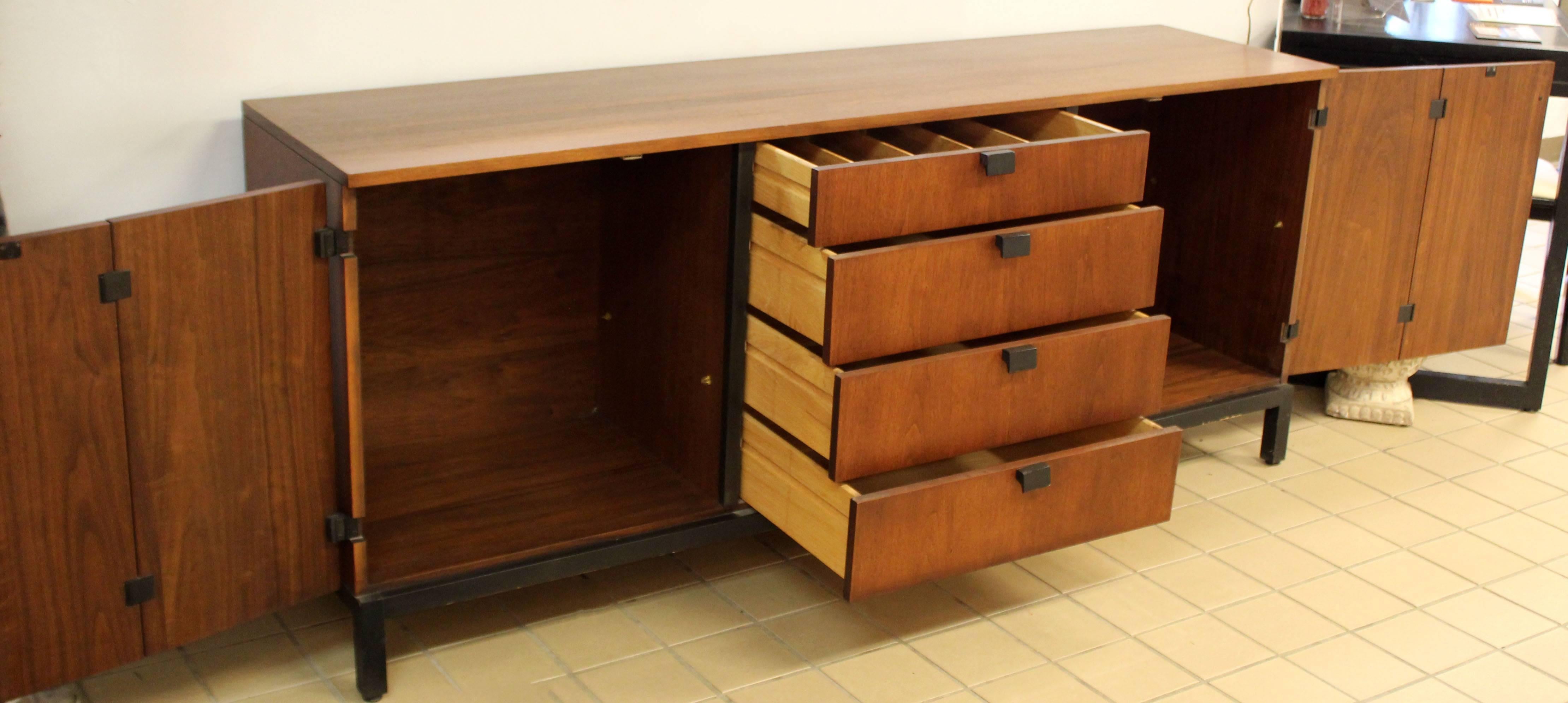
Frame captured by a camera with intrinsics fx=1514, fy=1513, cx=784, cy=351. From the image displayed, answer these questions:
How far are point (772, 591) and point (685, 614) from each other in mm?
171

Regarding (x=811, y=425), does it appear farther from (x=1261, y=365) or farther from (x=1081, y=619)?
(x=1261, y=365)

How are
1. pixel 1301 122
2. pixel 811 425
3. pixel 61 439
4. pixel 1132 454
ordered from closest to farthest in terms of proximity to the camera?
pixel 61 439
pixel 811 425
pixel 1132 454
pixel 1301 122

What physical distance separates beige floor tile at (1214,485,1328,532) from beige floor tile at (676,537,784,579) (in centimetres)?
95

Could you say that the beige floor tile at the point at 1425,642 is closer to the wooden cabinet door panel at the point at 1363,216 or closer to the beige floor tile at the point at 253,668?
the wooden cabinet door panel at the point at 1363,216

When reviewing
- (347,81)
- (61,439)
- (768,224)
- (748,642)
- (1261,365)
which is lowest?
(748,642)

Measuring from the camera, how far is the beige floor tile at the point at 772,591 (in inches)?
102

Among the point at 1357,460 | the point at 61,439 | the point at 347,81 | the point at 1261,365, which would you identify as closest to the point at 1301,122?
the point at 1261,365

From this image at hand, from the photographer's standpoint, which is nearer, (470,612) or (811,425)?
(811,425)

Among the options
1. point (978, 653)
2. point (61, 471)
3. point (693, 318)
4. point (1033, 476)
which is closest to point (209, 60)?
point (61, 471)

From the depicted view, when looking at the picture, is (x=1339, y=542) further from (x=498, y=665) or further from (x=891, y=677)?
(x=498, y=665)

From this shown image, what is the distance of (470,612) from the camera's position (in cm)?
252

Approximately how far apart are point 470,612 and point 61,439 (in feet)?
2.64

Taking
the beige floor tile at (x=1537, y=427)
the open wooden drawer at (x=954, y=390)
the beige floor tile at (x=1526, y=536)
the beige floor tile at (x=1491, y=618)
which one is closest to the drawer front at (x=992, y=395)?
the open wooden drawer at (x=954, y=390)

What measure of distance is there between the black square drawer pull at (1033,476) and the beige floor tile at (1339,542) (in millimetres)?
782
